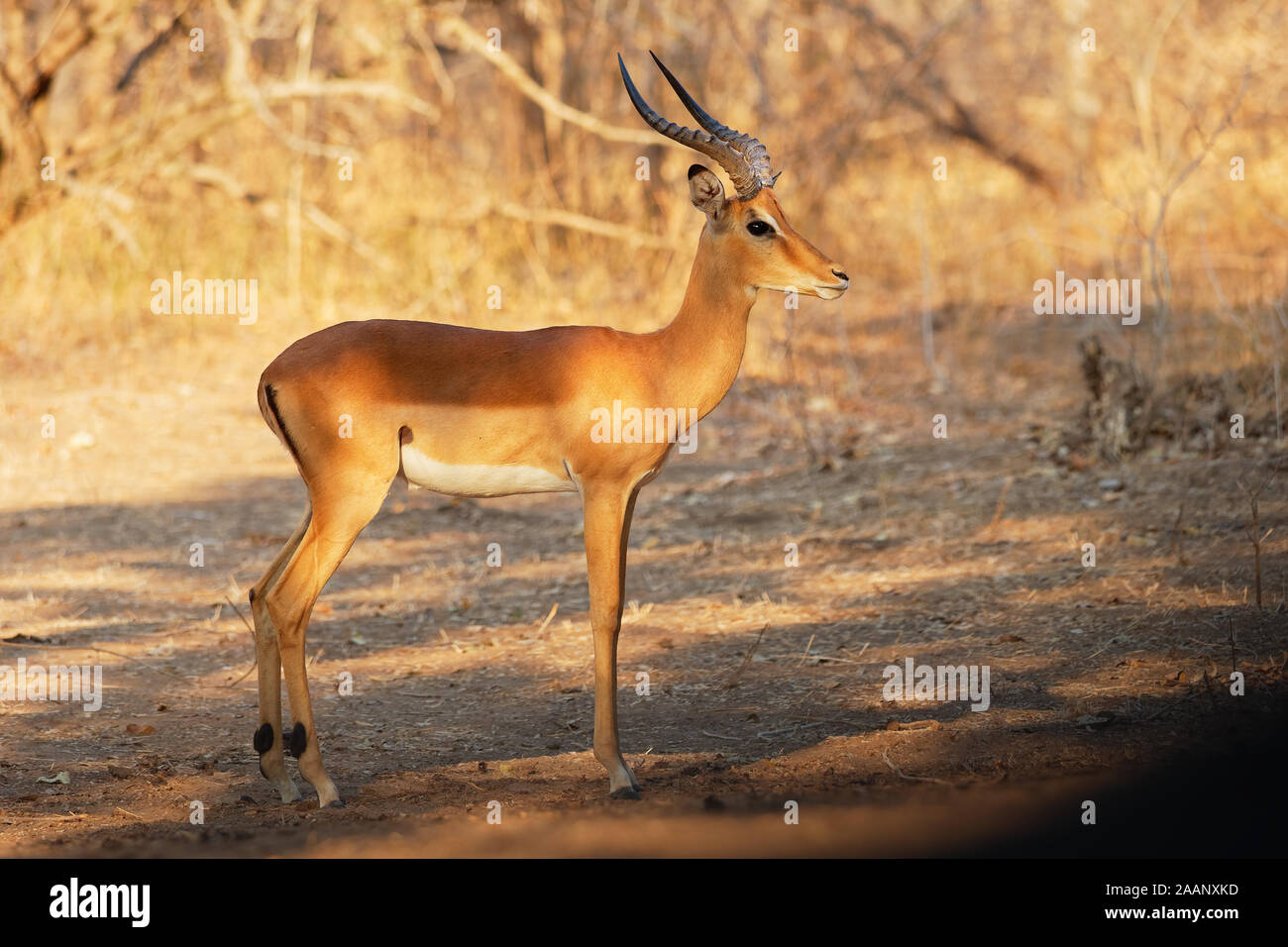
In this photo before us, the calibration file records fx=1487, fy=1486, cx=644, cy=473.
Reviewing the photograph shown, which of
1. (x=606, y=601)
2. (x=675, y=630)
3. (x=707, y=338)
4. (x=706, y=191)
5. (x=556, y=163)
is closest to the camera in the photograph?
(x=606, y=601)

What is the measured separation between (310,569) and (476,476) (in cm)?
68

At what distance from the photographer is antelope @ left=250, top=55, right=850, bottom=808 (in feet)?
17.6

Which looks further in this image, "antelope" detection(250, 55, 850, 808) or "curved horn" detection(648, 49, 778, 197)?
"curved horn" detection(648, 49, 778, 197)

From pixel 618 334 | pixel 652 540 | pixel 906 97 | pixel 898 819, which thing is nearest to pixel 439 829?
pixel 898 819

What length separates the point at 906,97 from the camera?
1727cm

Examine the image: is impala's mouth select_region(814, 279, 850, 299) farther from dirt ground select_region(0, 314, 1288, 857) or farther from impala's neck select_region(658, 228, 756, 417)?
dirt ground select_region(0, 314, 1288, 857)

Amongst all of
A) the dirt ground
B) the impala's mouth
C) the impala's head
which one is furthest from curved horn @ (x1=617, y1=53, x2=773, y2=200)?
the dirt ground

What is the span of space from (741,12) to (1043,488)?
8.18 meters

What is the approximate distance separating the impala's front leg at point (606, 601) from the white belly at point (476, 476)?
0.57 feet

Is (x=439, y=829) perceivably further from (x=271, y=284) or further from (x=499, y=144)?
(x=499, y=144)

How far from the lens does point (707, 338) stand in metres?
5.70

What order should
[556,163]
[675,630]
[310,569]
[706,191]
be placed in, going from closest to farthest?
[310,569], [706,191], [675,630], [556,163]

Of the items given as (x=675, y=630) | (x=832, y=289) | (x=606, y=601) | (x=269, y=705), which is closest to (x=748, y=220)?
(x=832, y=289)

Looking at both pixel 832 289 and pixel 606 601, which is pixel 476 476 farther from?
pixel 832 289
